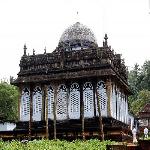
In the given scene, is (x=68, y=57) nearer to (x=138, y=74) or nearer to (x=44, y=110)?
(x=44, y=110)

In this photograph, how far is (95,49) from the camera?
30.1 meters

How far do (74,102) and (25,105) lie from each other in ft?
14.9

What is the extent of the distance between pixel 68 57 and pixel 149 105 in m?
29.6

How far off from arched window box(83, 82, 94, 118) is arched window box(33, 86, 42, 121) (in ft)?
12.9

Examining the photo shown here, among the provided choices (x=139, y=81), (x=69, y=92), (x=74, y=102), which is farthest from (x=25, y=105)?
(x=139, y=81)

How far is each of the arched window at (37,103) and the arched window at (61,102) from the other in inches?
63.3

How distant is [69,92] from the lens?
30.3m

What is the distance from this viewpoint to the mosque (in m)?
28.6

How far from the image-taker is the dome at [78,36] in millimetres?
33750

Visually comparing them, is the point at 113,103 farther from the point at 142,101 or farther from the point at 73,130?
the point at 142,101

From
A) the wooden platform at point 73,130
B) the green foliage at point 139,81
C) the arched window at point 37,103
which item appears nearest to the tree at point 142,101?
the green foliage at point 139,81

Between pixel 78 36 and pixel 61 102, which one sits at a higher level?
pixel 78 36

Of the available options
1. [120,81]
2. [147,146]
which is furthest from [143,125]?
[147,146]

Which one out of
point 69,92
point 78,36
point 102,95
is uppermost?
point 78,36
